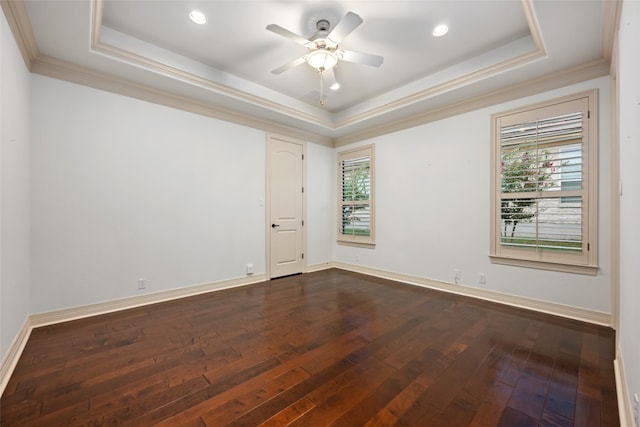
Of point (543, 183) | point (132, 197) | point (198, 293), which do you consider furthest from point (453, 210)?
point (132, 197)

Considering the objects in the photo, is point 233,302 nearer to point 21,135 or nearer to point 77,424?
point 77,424

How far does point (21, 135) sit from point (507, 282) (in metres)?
5.32

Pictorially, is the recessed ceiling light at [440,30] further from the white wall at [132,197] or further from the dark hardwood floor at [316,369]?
the dark hardwood floor at [316,369]

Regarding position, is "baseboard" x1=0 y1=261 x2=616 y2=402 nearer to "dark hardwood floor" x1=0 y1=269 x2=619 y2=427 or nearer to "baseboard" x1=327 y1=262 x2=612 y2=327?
"baseboard" x1=327 y1=262 x2=612 y2=327

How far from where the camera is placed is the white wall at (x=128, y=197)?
9.09 feet

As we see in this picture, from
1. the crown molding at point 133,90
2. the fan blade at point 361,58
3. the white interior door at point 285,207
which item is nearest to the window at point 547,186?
the fan blade at point 361,58

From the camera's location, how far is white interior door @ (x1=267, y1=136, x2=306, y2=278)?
15.2ft

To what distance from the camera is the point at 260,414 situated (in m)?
1.51

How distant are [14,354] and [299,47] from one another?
3.85 m

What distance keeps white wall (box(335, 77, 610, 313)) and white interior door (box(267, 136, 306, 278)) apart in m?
1.39

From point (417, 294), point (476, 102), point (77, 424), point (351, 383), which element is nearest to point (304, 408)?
point (351, 383)

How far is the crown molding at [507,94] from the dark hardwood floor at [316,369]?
261 centimetres

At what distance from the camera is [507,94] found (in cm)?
336

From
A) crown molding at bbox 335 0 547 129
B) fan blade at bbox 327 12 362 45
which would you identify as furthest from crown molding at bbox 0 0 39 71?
crown molding at bbox 335 0 547 129
